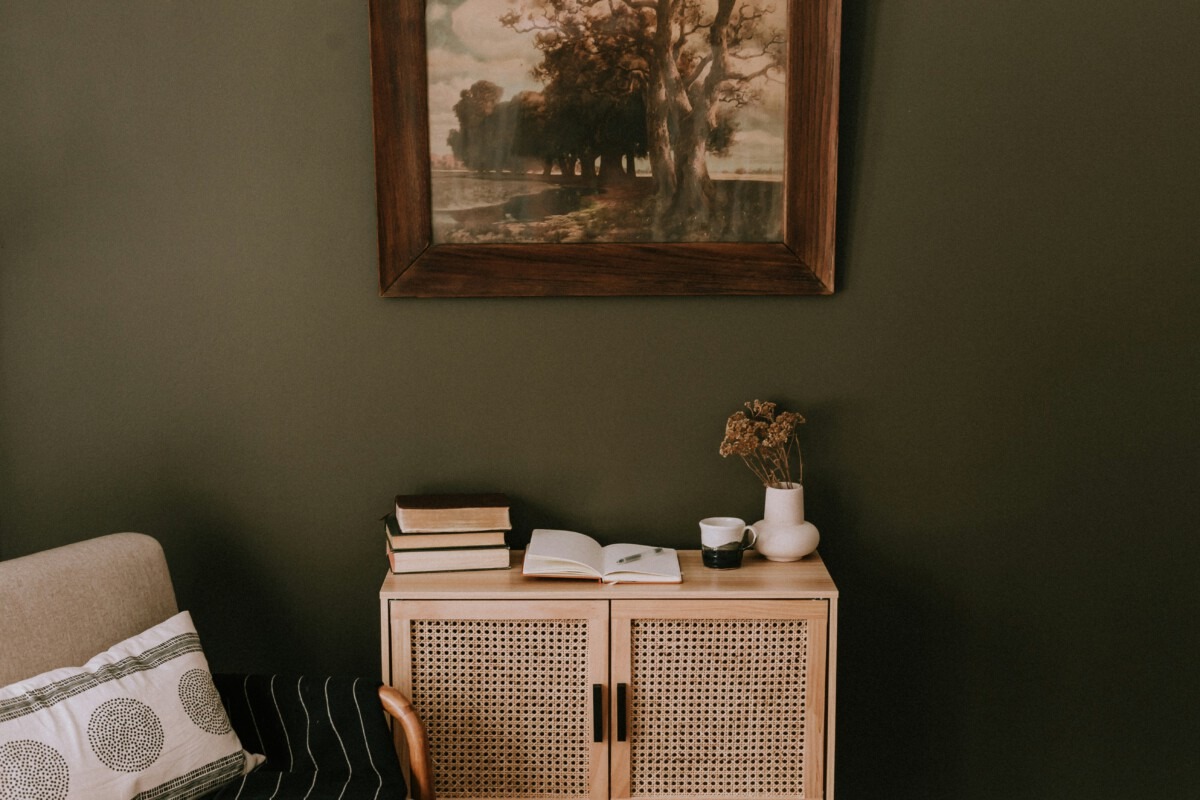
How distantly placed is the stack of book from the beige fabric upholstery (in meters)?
0.47

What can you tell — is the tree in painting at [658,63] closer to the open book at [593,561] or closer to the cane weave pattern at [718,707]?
the open book at [593,561]

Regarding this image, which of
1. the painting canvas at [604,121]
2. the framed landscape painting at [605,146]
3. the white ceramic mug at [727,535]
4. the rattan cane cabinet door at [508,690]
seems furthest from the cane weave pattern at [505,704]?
the painting canvas at [604,121]

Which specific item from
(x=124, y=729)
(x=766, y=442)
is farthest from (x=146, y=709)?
(x=766, y=442)

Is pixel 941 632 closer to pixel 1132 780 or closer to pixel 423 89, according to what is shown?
pixel 1132 780

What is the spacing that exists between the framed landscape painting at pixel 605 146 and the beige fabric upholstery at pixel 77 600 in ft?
2.50

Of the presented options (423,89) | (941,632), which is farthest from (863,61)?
A: (941,632)

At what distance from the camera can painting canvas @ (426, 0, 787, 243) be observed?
1.92 m

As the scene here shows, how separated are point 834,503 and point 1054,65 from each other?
1093 mm

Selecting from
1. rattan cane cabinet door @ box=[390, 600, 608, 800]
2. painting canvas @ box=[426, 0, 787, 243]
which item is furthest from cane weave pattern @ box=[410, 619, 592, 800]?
painting canvas @ box=[426, 0, 787, 243]

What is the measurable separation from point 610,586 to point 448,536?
355 mm

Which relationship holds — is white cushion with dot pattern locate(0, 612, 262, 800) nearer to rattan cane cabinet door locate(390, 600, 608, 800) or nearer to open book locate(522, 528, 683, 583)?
rattan cane cabinet door locate(390, 600, 608, 800)

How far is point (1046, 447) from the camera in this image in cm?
205

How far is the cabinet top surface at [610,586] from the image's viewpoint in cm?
173

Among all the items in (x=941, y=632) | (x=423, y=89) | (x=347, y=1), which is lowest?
(x=941, y=632)
